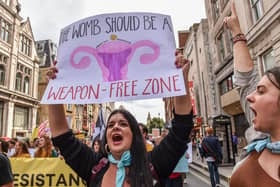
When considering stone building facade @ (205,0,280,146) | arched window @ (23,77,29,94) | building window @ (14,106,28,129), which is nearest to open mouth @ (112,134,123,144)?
stone building facade @ (205,0,280,146)

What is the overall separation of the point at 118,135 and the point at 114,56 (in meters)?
0.94

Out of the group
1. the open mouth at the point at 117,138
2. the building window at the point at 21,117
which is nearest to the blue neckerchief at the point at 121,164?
the open mouth at the point at 117,138

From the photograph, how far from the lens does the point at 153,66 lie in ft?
7.26

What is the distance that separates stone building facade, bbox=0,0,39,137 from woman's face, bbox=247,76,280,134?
25.2m

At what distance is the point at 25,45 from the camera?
90.3 ft

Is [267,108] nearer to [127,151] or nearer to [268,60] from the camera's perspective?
[127,151]

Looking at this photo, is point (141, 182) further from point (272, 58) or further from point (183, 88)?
point (272, 58)

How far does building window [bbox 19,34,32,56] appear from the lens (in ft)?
87.4

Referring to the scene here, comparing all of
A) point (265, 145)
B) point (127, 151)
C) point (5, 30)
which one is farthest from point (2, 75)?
A: point (265, 145)

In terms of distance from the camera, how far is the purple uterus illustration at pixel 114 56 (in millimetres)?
2279

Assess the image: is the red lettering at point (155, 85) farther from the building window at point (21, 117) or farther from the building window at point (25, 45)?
the building window at point (25, 45)

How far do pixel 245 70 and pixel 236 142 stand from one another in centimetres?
1472

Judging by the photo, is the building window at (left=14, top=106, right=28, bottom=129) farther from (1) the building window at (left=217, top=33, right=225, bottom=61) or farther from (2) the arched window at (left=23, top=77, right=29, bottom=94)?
(1) the building window at (left=217, top=33, right=225, bottom=61)

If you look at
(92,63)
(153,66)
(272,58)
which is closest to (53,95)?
(92,63)
